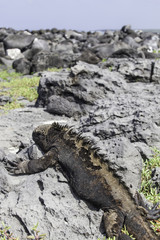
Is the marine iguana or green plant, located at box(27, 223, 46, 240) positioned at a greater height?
the marine iguana

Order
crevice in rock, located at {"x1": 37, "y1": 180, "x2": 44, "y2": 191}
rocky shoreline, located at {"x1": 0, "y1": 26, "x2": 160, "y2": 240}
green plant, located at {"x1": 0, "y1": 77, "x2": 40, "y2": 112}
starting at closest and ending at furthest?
1. rocky shoreline, located at {"x1": 0, "y1": 26, "x2": 160, "y2": 240}
2. crevice in rock, located at {"x1": 37, "y1": 180, "x2": 44, "y2": 191}
3. green plant, located at {"x1": 0, "y1": 77, "x2": 40, "y2": 112}

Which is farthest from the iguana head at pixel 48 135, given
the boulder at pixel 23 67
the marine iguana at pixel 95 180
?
the boulder at pixel 23 67

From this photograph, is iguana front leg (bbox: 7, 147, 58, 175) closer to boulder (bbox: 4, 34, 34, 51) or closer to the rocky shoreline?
the rocky shoreline

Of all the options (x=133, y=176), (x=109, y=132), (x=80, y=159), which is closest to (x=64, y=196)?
(x=80, y=159)

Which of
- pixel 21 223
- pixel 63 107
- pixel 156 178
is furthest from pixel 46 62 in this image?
pixel 21 223

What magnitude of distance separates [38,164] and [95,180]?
2.72ft

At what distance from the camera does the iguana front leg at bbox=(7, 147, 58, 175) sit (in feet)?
11.9

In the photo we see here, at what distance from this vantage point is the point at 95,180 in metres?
3.21

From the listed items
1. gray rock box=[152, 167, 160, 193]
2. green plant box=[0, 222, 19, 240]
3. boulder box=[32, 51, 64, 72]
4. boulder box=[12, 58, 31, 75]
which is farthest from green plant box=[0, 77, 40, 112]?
green plant box=[0, 222, 19, 240]

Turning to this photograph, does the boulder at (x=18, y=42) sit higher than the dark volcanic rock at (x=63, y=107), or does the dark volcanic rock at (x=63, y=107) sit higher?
the dark volcanic rock at (x=63, y=107)

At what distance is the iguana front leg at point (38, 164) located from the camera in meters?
3.62

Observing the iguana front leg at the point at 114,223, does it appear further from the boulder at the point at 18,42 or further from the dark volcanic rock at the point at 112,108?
the boulder at the point at 18,42

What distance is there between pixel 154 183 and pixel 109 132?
117 centimetres

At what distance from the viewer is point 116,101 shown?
19.2 feet
